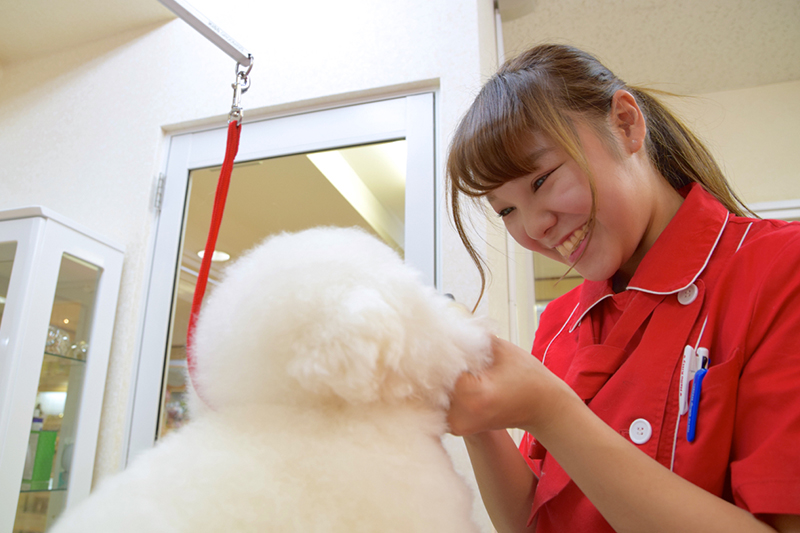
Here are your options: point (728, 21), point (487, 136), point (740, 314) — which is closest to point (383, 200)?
point (487, 136)

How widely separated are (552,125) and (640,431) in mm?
349

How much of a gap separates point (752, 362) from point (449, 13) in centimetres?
118

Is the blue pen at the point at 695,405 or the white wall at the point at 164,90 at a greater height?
the white wall at the point at 164,90

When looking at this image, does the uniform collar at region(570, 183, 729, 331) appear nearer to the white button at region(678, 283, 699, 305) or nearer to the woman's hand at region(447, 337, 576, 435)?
the white button at region(678, 283, 699, 305)

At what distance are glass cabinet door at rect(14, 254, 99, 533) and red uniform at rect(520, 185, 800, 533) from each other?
1253 millimetres

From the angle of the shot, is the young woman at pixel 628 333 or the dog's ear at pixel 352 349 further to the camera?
the young woman at pixel 628 333

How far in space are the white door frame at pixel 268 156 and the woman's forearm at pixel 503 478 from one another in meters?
0.58

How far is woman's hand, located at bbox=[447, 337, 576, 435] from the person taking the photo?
0.41m

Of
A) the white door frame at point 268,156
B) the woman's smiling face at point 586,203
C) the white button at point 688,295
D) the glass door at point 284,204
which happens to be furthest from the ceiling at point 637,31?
the white button at point 688,295

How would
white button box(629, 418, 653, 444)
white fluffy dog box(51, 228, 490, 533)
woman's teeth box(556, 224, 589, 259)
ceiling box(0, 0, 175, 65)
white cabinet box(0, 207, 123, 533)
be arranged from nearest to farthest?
white fluffy dog box(51, 228, 490, 533), white button box(629, 418, 653, 444), woman's teeth box(556, 224, 589, 259), white cabinet box(0, 207, 123, 533), ceiling box(0, 0, 175, 65)

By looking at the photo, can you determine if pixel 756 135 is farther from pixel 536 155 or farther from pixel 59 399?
pixel 59 399

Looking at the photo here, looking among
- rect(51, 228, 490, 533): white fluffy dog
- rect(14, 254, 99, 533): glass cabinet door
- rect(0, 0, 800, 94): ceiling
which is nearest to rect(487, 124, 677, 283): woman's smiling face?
rect(51, 228, 490, 533): white fluffy dog

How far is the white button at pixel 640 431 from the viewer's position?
0.52 m

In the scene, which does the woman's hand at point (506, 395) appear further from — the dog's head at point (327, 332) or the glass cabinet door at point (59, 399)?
the glass cabinet door at point (59, 399)
